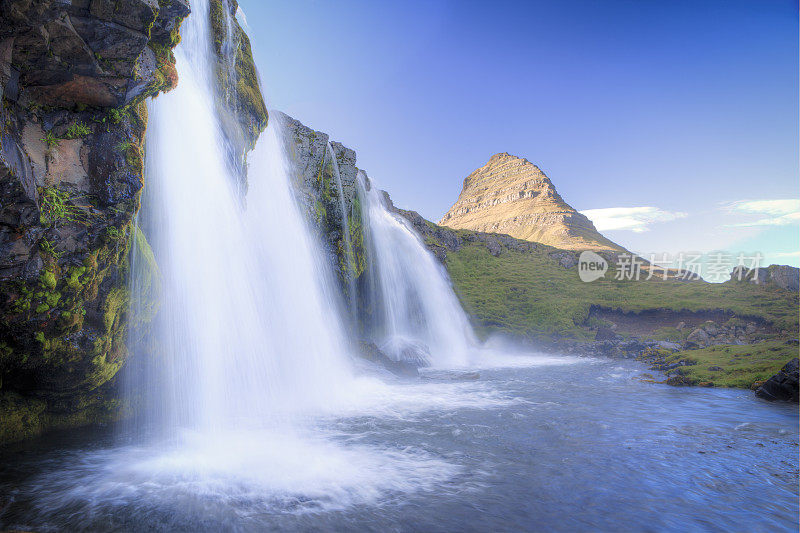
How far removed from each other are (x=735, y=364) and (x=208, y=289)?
93.8ft

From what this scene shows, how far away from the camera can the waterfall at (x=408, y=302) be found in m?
31.0

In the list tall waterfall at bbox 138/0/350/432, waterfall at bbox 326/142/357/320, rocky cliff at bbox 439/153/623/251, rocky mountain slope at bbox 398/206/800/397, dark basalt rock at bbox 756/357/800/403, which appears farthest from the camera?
rocky cliff at bbox 439/153/623/251

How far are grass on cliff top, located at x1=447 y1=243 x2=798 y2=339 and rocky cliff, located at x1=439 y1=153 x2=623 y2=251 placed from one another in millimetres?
36573

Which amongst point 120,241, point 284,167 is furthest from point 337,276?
point 120,241

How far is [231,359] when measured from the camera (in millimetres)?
13539

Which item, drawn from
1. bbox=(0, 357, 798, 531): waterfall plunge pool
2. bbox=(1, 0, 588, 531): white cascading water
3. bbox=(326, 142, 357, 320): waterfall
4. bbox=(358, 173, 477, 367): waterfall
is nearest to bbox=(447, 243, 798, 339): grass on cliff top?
bbox=(358, 173, 477, 367): waterfall

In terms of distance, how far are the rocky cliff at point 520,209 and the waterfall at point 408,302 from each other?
203 ft

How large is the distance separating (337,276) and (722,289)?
176ft

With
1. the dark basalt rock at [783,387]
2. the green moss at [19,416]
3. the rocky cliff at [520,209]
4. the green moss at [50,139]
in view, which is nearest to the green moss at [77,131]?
the green moss at [50,139]

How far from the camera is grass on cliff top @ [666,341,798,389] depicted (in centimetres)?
1981

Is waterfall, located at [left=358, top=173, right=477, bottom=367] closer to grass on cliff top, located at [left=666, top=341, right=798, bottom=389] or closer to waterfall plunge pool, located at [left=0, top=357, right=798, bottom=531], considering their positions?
grass on cliff top, located at [left=666, top=341, right=798, bottom=389]

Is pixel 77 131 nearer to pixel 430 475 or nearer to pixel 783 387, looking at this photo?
pixel 430 475

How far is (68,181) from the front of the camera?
7480 mm

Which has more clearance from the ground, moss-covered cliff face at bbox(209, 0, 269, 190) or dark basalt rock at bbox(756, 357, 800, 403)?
moss-covered cliff face at bbox(209, 0, 269, 190)
